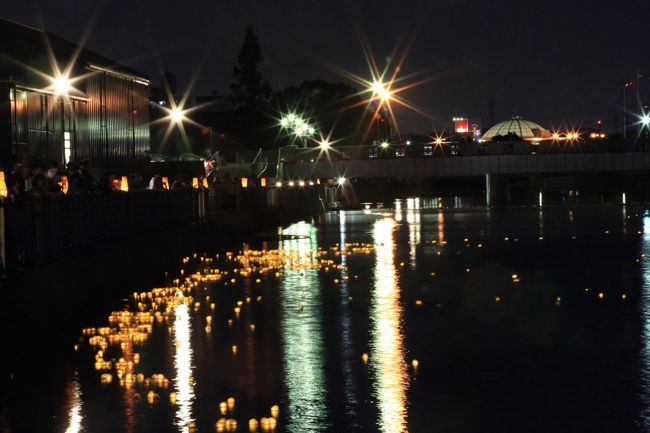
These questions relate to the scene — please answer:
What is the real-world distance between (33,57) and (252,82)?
11597 cm

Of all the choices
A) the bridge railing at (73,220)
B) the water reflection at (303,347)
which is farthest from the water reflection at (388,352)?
the bridge railing at (73,220)

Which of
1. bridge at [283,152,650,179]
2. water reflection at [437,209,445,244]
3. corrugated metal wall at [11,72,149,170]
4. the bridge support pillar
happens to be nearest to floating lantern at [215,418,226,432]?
corrugated metal wall at [11,72,149,170]

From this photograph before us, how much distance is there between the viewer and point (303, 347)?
1377 centimetres

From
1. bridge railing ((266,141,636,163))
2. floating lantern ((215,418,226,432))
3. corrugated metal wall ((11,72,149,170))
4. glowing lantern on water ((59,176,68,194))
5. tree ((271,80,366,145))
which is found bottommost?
floating lantern ((215,418,226,432))

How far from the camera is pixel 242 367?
1240cm

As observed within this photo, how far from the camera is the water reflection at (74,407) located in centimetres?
961

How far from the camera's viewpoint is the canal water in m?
9.91

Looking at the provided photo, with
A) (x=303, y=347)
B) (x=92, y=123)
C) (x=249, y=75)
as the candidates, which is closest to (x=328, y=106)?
(x=249, y=75)

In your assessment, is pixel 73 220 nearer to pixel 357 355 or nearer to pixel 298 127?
pixel 357 355

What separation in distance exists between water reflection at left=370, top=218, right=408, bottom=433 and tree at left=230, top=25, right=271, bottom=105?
13050 cm

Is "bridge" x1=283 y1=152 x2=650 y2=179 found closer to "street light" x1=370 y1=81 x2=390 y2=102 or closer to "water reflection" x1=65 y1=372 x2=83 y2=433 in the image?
"street light" x1=370 y1=81 x2=390 y2=102

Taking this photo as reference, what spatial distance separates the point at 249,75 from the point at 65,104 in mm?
113944

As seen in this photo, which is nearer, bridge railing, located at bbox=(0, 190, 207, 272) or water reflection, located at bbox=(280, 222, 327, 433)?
water reflection, located at bbox=(280, 222, 327, 433)

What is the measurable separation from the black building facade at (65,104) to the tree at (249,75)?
3845 inches
